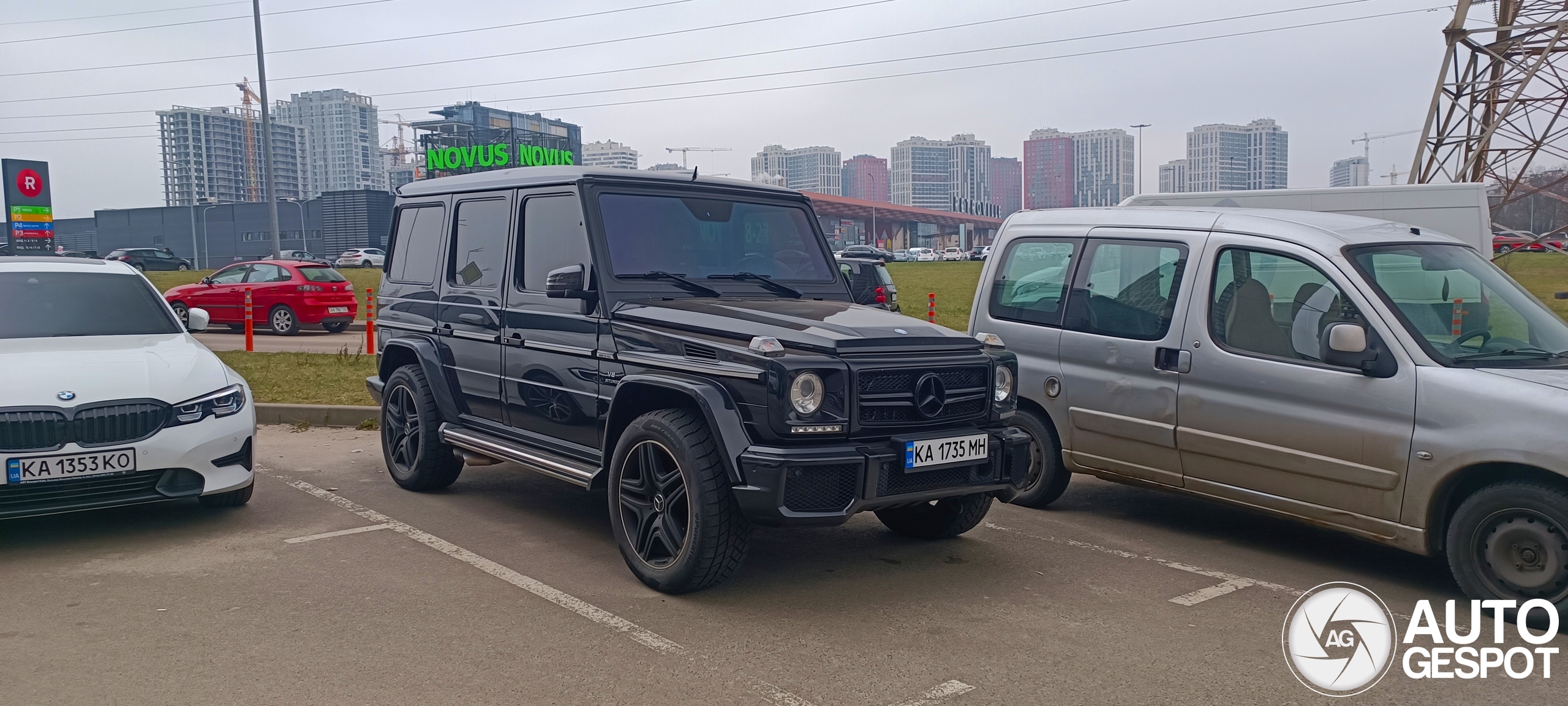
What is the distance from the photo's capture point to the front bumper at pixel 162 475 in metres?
5.66

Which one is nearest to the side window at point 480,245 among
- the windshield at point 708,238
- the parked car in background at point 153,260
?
the windshield at point 708,238

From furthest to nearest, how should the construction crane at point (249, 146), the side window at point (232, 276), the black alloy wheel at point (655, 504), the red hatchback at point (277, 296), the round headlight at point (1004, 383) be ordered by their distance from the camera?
the construction crane at point (249, 146)
the side window at point (232, 276)
the red hatchback at point (277, 296)
the round headlight at point (1004, 383)
the black alloy wheel at point (655, 504)

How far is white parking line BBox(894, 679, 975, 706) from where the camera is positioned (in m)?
3.88

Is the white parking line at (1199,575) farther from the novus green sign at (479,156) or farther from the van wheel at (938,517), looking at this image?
the novus green sign at (479,156)

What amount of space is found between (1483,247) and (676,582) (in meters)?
10.3

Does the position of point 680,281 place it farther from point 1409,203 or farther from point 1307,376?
point 1409,203

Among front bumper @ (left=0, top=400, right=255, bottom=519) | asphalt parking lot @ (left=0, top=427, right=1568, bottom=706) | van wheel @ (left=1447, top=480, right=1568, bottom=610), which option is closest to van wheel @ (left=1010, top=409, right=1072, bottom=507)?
asphalt parking lot @ (left=0, top=427, right=1568, bottom=706)

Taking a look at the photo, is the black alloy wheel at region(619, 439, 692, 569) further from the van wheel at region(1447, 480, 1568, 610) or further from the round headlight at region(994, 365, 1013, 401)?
the van wheel at region(1447, 480, 1568, 610)

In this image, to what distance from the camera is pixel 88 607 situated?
490 cm

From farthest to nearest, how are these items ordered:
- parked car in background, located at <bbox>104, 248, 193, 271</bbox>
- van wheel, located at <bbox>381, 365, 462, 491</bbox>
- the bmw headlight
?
parked car in background, located at <bbox>104, 248, 193, 271</bbox>, van wheel, located at <bbox>381, 365, 462, 491</bbox>, the bmw headlight

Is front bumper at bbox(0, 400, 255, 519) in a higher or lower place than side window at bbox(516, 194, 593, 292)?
lower

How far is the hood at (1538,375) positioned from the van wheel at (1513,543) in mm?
426

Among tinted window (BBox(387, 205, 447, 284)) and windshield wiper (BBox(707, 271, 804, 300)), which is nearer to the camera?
windshield wiper (BBox(707, 271, 804, 300))

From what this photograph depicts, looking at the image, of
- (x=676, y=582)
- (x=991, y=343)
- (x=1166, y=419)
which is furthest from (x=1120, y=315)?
(x=676, y=582)
